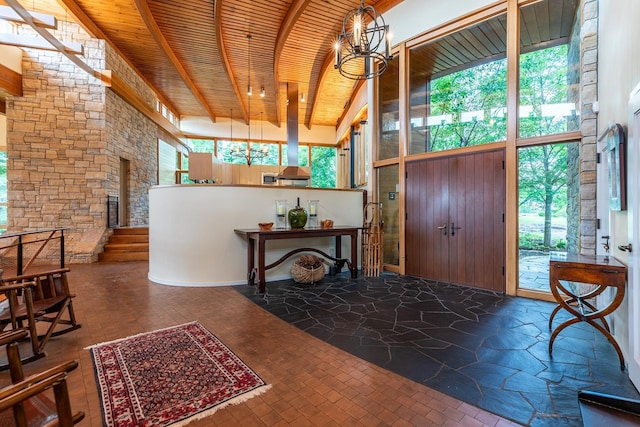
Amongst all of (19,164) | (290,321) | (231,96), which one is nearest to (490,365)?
(290,321)

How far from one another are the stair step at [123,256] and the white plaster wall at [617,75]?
806 cm

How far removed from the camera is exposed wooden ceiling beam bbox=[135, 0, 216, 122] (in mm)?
5359

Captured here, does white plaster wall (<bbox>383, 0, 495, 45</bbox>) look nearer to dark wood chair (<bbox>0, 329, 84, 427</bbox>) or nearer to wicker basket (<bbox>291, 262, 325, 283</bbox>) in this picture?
wicker basket (<bbox>291, 262, 325, 283</bbox>)

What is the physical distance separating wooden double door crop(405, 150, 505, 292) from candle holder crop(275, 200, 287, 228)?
2214 millimetres

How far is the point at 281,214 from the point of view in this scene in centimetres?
516

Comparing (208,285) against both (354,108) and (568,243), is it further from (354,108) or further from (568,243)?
(354,108)

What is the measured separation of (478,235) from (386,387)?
10.9 ft

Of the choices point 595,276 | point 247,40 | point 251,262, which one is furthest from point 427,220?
point 247,40

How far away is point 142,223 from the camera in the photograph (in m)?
9.27

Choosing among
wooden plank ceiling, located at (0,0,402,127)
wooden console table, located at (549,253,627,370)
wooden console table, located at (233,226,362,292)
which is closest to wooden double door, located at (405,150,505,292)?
wooden console table, located at (233,226,362,292)

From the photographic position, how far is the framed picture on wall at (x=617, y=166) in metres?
2.40

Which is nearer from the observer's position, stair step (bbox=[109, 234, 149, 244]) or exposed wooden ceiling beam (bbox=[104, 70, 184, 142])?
exposed wooden ceiling beam (bbox=[104, 70, 184, 142])

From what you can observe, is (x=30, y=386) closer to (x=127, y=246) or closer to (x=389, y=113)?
(x=389, y=113)

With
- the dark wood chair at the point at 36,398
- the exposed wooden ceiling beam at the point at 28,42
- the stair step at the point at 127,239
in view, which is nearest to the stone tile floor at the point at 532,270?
the dark wood chair at the point at 36,398
